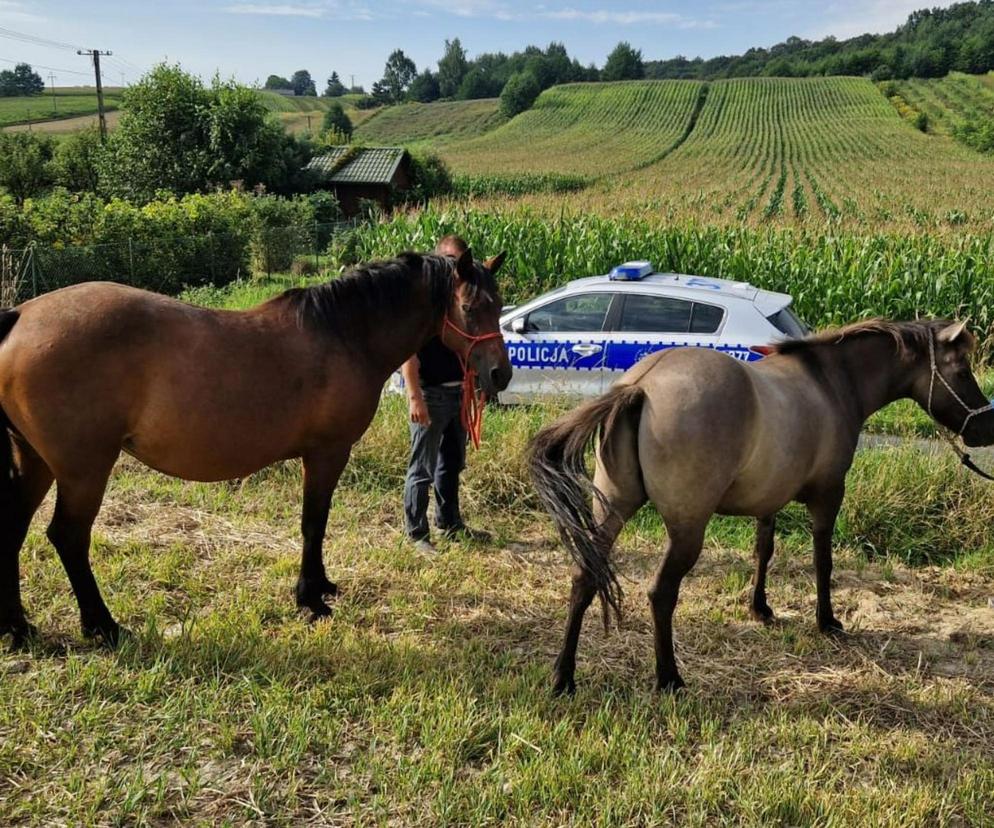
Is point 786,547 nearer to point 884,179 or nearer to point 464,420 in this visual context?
point 464,420

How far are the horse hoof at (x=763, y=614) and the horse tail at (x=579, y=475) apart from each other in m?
1.40

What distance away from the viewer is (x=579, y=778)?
9.60 ft

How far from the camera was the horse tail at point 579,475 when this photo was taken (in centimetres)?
340

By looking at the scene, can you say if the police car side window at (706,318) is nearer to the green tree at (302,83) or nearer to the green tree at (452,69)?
the green tree at (452,69)

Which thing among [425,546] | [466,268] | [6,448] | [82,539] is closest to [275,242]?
[425,546]

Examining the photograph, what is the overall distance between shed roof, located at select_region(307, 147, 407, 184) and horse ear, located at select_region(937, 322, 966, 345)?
1197 inches

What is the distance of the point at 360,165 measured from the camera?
33906 mm

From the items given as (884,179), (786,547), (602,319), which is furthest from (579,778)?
(884,179)

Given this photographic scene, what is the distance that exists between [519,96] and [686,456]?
97.9 meters

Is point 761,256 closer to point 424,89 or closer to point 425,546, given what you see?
point 425,546

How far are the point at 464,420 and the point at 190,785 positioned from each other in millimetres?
2647

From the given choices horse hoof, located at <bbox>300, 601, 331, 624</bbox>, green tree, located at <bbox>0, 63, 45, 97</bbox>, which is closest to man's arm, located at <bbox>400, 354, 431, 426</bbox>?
horse hoof, located at <bbox>300, 601, 331, 624</bbox>

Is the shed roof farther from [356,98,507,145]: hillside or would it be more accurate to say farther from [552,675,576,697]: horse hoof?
[356,98,507,145]: hillside

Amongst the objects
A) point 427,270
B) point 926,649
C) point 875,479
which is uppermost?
point 427,270
